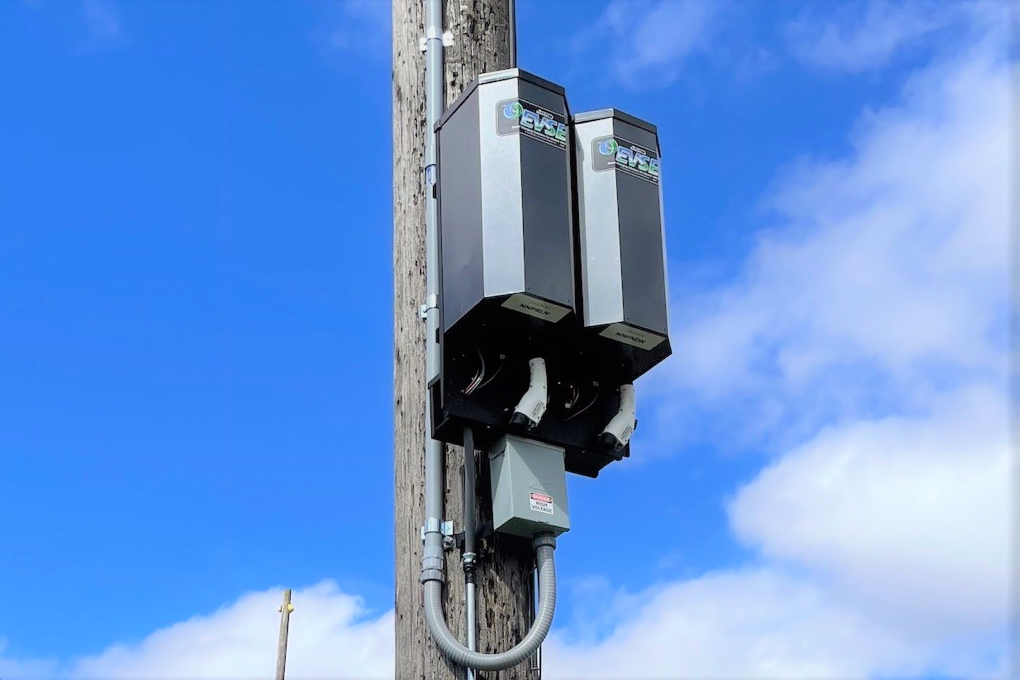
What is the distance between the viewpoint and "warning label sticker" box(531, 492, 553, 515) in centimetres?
304

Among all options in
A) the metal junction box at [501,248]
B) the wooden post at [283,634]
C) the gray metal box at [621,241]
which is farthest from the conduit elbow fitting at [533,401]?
the wooden post at [283,634]

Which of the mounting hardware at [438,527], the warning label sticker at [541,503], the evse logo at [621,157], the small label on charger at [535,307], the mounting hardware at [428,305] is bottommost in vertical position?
the mounting hardware at [438,527]

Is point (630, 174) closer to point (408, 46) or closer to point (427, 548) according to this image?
point (408, 46)

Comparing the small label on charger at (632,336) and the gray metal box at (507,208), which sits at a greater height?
the gray metal box at (507,208)

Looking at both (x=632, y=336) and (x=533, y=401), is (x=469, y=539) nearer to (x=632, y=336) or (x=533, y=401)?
(x=533, y=401)

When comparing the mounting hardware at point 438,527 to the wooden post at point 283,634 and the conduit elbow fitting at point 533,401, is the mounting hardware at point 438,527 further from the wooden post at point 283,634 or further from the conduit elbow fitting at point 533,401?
the wooden post at point 283,634

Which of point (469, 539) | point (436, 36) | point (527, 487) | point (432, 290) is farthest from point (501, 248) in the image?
point (436, 36)

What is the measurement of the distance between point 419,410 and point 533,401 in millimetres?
305

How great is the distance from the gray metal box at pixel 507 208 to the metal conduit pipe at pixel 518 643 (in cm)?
58

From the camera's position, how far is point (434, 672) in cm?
290

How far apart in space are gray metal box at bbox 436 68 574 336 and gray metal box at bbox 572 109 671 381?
0.26 ft

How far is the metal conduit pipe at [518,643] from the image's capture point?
2830 millimetres

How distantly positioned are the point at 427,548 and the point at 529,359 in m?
0.53

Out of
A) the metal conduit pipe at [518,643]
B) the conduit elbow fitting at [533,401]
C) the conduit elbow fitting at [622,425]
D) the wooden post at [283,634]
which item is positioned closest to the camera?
the metal conduit pipe at [518,643]
